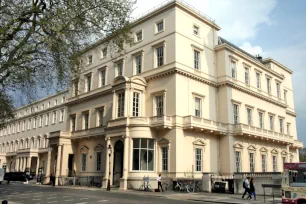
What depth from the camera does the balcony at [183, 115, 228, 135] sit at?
28.6m

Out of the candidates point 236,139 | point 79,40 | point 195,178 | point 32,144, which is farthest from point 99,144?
point 32,144

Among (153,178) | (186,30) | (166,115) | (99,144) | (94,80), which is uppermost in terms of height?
(186,30)

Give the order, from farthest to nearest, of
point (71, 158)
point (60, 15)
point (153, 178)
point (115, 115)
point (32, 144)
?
point (32, 144) < point (71, 158) < point (115, 115) < point (153, 178) < point (60, 15)

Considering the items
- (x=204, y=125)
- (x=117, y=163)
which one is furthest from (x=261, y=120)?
(x=117, y=163)

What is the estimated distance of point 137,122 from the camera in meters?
29.1

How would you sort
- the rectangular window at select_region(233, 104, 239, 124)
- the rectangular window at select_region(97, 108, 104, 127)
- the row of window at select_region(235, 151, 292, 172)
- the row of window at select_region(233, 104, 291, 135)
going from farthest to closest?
the rectangular window at select_region(97, 108, 104, 127) < the row of window at select_region(233, 104, 291, 135) < the rectangular window at select_region(233, 104, 239, 124) < the row of window at select_region(235, 151, 292, 172)

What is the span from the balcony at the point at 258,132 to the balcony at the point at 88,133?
14.8 metres

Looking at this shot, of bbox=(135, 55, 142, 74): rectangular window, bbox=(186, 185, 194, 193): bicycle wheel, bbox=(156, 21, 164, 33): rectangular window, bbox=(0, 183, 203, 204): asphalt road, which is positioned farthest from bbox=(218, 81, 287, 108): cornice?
bbox=(0, 183, 203, 204): asphalt road

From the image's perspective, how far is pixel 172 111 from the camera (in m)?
29.3

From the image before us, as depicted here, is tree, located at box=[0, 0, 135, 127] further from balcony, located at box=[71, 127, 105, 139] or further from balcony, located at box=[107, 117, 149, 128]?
balcony, located at box=[71, 127, 105, 139]

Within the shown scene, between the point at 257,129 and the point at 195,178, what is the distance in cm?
1157

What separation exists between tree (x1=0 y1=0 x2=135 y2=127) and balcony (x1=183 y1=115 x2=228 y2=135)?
43.9ft

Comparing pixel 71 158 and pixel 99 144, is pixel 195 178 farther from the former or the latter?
pixel 71 158

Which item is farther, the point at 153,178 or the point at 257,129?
the point at 257,129
